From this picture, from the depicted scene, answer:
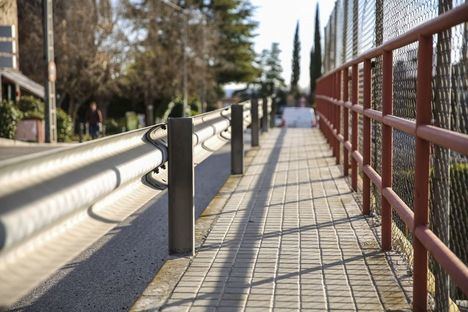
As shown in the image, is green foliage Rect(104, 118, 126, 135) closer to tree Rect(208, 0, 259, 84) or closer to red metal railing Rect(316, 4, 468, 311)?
tree Rect(208, 0, 259, 84)

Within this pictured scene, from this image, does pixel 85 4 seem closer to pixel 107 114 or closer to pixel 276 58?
pixel 107 114

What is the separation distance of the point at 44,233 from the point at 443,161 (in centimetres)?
236

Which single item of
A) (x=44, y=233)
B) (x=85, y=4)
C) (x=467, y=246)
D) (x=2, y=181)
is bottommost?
(x=467, y=246)

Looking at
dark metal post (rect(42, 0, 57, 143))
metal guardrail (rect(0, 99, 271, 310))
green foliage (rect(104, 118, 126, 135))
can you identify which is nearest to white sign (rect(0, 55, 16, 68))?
dark metal post (rect(42, 0, 57, 143))

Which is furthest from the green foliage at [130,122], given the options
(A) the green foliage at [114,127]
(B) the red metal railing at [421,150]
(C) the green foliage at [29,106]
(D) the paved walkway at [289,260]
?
(B) the red metal railing at [421,150]

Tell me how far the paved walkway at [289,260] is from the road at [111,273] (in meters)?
0.47

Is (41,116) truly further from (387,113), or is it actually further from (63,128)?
(387,113)

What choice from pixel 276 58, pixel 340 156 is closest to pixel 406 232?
pixel 340 156

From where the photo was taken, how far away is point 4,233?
84.4 inches

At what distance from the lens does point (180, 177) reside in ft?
17.2

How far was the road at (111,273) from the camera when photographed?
4.80 meters

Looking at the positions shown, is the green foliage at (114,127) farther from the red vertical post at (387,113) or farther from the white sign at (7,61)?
the red vertical post at (387,113)

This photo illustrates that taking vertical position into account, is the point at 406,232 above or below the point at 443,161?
below

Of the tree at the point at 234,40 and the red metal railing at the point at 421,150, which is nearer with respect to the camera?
the red metal railing at the point at 421,150
